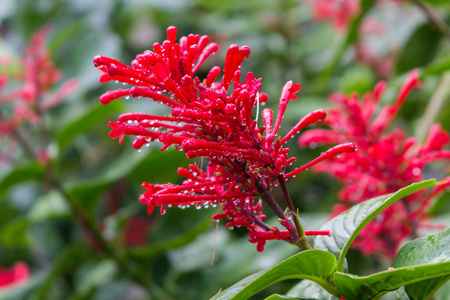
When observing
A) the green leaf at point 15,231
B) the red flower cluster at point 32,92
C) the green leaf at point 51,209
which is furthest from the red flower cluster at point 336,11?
the green leaf at point 15,231

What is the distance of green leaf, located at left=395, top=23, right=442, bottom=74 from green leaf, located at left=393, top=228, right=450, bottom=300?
1.22m

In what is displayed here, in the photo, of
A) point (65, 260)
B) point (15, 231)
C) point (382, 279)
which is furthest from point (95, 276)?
point (382, 279)

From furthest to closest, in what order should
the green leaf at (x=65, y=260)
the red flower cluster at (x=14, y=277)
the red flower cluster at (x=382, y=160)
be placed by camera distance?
the red flower cluster at (x=14, y=277), the green leaf at (x=65, y=260), the red flower cluster at (x=382, y=160)

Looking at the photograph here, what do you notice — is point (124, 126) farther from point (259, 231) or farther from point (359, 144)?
point (359, 144)

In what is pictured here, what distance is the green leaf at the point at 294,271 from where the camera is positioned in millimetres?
627

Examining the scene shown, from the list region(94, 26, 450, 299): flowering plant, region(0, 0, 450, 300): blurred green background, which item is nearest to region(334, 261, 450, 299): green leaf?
region(94, 26, 450, 299): flowering plant

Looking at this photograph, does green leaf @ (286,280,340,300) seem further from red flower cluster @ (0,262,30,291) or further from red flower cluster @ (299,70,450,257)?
red flower cluster @ (0,262,30,291)

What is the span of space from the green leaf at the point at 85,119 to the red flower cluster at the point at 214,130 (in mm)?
756

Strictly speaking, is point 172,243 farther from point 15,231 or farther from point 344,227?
point 344,227

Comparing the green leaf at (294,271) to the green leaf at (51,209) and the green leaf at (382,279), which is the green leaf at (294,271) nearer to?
the green leaf at (382,279)

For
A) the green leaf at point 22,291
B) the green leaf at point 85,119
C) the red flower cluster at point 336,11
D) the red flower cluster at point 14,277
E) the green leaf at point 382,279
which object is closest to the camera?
the green leaf at point 382,279

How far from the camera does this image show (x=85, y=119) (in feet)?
5.04

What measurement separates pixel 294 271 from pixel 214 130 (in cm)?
22

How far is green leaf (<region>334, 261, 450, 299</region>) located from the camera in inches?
23.1
